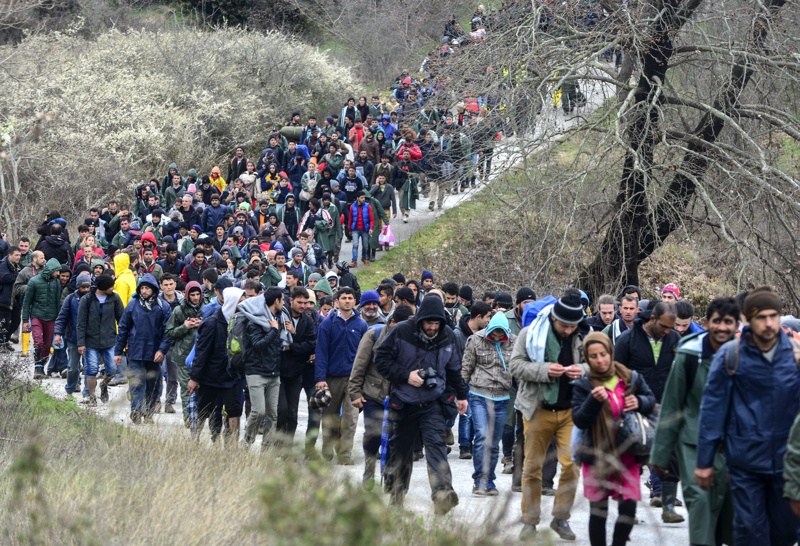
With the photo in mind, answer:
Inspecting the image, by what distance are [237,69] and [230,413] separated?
2594 cm

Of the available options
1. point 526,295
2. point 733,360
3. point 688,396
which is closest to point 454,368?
point 526,295

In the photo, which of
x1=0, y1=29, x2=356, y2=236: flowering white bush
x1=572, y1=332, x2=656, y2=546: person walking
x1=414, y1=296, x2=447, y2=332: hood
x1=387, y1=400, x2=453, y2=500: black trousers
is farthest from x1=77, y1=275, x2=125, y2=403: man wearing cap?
x1=0, y1=29, x2=356, y2=236: flowering white bush

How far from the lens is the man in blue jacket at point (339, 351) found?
10.7 m

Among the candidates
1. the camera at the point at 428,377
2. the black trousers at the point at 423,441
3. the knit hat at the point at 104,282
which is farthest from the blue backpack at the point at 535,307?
the knit hat at the point at 104,282

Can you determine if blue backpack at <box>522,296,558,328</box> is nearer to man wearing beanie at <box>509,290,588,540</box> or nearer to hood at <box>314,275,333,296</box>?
man wearing beanie at <box>509,290,588,540</box>

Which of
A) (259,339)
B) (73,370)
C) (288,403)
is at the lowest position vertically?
(288,403)

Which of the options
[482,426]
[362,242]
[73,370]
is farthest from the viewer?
[362,242]

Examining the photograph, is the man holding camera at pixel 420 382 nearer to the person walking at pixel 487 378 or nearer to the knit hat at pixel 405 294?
the person walking at pixel 487 378

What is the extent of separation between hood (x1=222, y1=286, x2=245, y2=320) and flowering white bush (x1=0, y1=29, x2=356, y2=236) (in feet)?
51.2

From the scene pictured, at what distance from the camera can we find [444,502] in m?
8.02

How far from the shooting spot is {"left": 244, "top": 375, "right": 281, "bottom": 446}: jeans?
415 inches

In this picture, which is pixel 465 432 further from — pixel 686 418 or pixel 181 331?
pixel 686 418

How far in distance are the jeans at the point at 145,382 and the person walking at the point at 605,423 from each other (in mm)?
6206

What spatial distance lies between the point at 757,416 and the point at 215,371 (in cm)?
609
